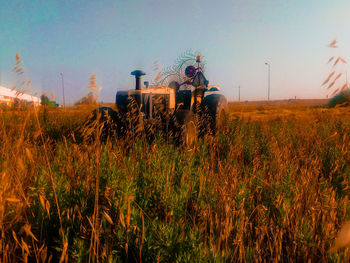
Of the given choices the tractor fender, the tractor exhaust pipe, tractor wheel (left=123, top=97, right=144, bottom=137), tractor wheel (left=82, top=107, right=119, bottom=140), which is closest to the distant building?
tractor wheel (left=82, top=107, right=119, bottom=140)

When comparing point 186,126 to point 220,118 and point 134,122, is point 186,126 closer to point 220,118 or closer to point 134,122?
point 134,122

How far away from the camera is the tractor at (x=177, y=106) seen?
3.98 m

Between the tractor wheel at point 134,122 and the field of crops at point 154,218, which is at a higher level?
the tractor wheel at point 134,122

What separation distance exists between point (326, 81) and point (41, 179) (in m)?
2.18

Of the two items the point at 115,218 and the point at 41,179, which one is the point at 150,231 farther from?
the point at 41,179

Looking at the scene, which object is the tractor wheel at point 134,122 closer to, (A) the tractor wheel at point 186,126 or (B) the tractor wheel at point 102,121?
(B) the tractor wheel at point 102,121

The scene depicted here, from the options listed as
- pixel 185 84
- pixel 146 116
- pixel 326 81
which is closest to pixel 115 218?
pixel 326 81

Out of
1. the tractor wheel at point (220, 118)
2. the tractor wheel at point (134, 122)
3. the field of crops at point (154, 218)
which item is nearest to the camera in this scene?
the field of crops at point (154, 218)

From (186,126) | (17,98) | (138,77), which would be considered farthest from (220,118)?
(17,98)

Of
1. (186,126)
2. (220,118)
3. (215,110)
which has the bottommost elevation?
(186,126)

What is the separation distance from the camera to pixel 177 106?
4.66 m

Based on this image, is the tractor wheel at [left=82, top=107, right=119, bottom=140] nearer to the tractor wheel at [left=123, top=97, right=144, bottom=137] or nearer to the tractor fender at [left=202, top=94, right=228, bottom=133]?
the tractor wheel at [left=123, top=97, right=144, bottom=137]

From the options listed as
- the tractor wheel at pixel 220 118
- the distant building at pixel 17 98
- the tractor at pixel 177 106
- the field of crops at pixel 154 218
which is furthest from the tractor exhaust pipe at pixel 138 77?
the field of crops at pixel 154 218

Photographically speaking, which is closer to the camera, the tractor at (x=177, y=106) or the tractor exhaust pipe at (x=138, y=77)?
the tractor at (x=177, y=106)
